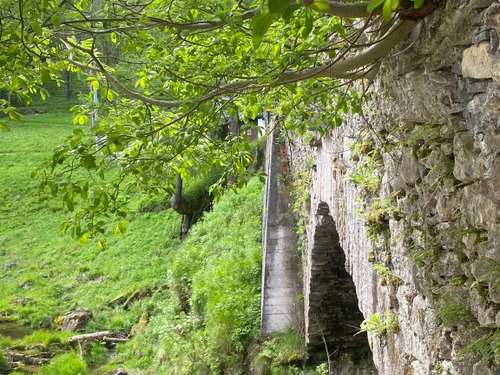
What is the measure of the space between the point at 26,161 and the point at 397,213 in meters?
22.3

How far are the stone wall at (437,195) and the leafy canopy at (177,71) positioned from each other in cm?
22

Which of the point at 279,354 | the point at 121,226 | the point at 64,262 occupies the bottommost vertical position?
the point at 279,354

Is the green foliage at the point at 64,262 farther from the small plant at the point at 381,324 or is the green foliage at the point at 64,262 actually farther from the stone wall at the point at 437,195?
the stone wall at the point at 437,195

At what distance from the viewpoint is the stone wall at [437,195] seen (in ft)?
5.80

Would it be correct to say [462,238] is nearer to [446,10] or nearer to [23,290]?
[446,10]

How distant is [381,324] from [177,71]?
2.27m

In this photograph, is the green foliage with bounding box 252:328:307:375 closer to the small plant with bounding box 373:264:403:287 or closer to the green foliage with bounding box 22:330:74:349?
the small plant with bounding box 373:264:403:287

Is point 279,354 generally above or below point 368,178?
below


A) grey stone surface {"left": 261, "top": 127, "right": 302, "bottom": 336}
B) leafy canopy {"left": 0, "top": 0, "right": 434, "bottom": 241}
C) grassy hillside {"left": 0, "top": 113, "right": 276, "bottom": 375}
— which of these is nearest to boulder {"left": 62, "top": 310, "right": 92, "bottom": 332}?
grassy hillside {"left": 0, "top": 113, "right": 276, "bottom": 375}

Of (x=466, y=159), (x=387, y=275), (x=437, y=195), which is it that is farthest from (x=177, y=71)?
(x=466, y=159)

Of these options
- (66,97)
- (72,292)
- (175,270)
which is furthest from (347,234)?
(66,97)

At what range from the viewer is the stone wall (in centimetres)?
177

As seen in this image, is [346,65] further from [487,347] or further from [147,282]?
[147,282]

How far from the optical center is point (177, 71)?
380cm
